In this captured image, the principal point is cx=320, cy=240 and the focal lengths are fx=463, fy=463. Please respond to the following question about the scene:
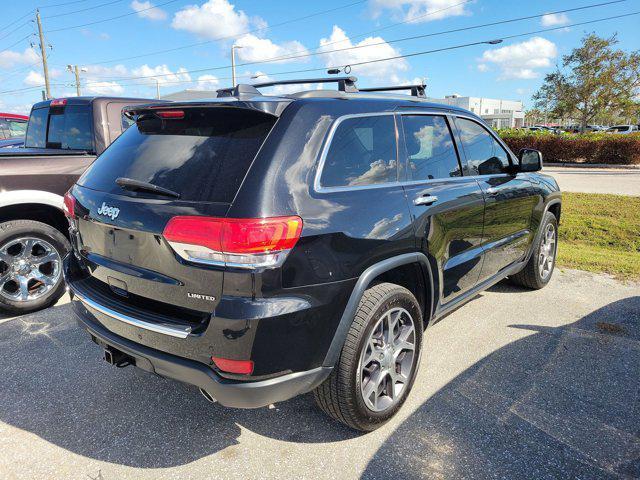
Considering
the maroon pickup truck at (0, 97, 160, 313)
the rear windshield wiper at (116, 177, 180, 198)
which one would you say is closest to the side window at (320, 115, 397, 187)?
the rear windshield wiper at (116, 177, 180, 198)

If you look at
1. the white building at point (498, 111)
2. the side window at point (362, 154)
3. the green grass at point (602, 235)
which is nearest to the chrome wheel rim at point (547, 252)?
the green grass at point (602, 235)

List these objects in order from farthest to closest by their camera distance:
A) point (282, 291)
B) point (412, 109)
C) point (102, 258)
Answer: point (412, 109)
point (102, 258)
point (282, 291)

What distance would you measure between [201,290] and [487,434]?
1.78 meters

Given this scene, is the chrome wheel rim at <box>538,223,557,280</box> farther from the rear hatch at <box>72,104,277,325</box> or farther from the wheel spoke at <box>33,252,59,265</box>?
the wheel spoke at <box>33,252,59,265</box>

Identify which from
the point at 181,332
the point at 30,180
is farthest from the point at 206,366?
the point at 30,180

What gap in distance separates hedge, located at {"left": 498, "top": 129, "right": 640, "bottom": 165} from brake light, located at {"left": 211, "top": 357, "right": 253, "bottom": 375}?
76.3 feet

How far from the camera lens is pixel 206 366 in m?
2.09

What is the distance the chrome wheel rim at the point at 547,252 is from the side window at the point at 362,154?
2.80m

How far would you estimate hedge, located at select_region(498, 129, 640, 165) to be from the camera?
66.8 feet

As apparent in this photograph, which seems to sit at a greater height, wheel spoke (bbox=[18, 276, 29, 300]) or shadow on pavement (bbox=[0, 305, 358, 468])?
wheel spoke (bbox=[18, 276, 29, 300])

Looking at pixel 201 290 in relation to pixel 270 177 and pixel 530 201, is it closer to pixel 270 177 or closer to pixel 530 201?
pixel 270 177

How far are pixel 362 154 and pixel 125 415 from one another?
2.07 metres

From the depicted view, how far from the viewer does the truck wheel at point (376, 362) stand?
2.36m

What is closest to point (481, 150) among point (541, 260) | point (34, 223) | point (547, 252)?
point (541, 260)
